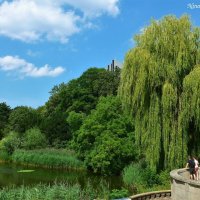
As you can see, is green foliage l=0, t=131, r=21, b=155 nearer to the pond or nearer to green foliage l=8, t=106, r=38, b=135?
green foliage l=8, t=106, r=38, b=135

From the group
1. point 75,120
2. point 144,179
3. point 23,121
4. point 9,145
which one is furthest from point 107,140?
point 23,121

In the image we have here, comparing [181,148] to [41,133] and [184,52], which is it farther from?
[41,133]

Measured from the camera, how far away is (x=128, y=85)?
24.4m

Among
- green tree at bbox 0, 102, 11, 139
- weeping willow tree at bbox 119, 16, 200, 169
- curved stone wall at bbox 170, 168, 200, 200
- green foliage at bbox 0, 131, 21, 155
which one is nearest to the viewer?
curved stone wall at bbox 170, 168, 200, 200

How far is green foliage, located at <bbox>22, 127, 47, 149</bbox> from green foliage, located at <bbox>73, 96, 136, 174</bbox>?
33.0 feet

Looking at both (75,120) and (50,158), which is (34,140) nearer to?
(50,158)

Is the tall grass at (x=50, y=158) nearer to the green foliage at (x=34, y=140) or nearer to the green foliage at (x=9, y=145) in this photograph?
the green foliage at (x=34, y=140)

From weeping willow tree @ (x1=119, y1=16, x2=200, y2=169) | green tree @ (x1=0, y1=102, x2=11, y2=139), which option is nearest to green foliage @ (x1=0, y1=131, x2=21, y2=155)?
green tree @ (x1=0, y1=102, x2=11, y2=139)

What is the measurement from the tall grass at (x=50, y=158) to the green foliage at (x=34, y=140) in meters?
2.70

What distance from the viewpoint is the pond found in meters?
31.5

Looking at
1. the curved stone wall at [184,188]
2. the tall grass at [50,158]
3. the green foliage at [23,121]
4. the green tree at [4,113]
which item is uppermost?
the green tree at [4,113]

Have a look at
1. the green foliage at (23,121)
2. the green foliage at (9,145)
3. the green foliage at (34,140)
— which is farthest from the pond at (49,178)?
the green foliage at (23,121)

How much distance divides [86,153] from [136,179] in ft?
43.7

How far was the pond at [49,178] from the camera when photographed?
31.5 meters
